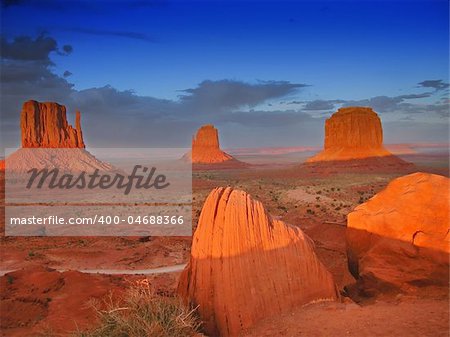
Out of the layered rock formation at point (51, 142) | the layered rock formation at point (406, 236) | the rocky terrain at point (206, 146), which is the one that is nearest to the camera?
the layered rock formation at point (406, 236)

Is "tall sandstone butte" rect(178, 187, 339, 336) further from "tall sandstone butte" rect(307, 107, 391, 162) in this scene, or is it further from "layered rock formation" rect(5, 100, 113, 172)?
"tall sandstone butte" rect(307, 107, 391, 162)

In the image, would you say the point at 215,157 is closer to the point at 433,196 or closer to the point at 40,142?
the point at 40,142

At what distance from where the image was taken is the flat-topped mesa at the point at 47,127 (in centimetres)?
10019

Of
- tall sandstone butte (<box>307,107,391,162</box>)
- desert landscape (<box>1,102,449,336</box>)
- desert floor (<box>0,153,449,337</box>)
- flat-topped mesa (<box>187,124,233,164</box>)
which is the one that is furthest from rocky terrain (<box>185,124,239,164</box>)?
desert landscape (<box>1,102,449,336</box>)

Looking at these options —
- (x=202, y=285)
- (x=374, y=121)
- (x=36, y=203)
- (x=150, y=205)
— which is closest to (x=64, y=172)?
(x=36, y=203)

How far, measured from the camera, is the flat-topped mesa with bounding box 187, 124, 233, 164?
5502 inches

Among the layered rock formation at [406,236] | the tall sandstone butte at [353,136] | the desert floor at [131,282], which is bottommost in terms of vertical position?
the desert floor at [131,282]

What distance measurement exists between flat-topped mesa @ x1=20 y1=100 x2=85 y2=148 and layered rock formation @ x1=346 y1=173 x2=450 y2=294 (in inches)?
4002

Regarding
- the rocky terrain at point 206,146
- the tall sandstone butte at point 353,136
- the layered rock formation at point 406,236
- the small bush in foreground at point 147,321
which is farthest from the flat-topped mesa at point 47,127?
the layered rock formation at point 406,236

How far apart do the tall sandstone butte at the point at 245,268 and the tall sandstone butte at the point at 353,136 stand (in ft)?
304

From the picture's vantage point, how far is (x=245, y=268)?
8984 millimetres

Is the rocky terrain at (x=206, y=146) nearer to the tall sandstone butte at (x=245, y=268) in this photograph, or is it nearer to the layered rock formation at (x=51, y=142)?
the layered rock formation at (x=51, y=142)

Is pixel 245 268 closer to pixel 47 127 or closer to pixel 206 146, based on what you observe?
pixel 47 127

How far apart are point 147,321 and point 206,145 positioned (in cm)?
13482
